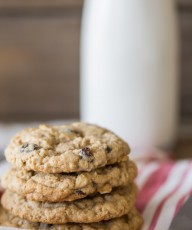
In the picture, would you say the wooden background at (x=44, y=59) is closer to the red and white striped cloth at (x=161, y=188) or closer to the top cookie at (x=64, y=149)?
the red and white striped cloth at (x=161, y=188)

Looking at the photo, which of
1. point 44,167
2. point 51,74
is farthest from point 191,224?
point 51,74

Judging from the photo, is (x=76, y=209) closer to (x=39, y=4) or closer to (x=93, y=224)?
(x=93, y=224)

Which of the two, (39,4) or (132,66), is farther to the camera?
(39,4)

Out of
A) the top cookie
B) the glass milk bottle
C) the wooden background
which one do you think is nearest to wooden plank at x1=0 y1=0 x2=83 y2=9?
the wooden background

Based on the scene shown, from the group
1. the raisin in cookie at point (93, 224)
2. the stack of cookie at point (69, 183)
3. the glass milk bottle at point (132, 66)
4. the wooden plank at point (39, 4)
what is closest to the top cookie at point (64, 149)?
the stack of cookie at point (69, 183)

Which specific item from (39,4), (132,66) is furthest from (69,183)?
(39,4)
